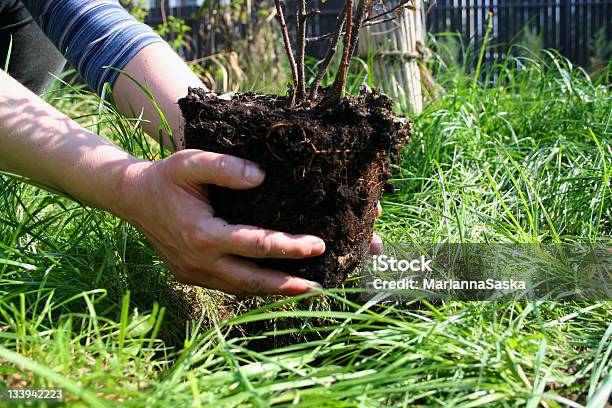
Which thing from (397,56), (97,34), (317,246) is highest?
(97,34)

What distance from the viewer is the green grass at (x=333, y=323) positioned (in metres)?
1.05

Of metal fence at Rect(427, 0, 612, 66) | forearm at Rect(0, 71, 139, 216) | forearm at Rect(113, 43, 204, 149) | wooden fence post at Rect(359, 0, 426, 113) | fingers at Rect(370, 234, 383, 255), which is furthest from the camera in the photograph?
metal fence at Rect(427, 0, 612, 66)

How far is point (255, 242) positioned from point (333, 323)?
47 cm

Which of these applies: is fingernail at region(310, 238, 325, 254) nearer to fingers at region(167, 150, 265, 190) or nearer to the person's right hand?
the person's right hand

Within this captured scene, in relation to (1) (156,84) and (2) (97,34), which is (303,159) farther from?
(2) (97,34)

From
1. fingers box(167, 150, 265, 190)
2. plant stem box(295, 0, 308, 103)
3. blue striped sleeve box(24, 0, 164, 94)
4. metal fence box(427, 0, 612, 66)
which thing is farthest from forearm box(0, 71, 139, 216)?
metal fence box(427, 0, 612, 66)

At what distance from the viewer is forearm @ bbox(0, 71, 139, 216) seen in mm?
1321

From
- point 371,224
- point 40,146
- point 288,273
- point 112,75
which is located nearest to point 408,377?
point 288,273

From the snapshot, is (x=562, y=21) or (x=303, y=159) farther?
(x=562, y=21)

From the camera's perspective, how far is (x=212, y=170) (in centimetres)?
121

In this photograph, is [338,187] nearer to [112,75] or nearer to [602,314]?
[602,314]

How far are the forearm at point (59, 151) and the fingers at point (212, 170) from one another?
0.16 meters

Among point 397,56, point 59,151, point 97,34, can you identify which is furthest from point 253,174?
point 397,56

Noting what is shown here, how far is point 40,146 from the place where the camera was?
133cm
